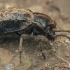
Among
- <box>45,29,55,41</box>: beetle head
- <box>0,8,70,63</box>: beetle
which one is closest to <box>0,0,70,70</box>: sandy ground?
<box>45,29,55,41</box>: beetle head

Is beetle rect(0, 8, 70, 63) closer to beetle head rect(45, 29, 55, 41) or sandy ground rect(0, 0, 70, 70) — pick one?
beetle head rect(45, 29, 55, 41)

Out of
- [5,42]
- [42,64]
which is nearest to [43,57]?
[42,64]

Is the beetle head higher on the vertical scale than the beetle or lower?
lower

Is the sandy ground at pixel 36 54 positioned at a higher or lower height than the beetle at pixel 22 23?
lower

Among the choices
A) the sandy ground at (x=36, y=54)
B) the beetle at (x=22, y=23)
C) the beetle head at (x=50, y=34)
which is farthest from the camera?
the beetle head at (x=50, y=34)

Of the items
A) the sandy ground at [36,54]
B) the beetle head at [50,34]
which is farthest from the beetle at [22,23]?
the sandy ground at [36,54]

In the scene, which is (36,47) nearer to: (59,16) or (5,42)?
(5,42)

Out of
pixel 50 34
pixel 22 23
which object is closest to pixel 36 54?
pixel 50 34

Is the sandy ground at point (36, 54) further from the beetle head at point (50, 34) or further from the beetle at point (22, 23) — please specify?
the beetle at point (22, 23)
